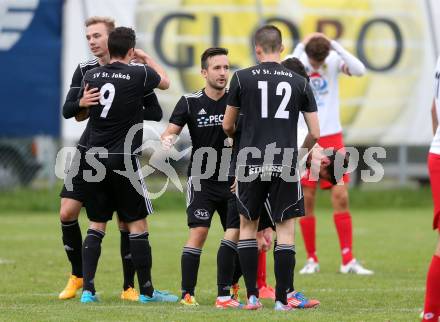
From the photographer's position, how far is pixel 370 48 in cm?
2053

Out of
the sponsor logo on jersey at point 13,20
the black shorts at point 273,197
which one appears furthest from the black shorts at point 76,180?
the sponsor logo on jersey at point 13,20

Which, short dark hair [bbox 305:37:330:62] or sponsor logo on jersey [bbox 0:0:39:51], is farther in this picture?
sponsor logo on jersey [bbox 0:0:39:51]

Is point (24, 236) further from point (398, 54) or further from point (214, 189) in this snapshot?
point (398, 54)

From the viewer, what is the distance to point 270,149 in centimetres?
788

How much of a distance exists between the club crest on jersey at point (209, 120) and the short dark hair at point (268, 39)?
791 millimetres

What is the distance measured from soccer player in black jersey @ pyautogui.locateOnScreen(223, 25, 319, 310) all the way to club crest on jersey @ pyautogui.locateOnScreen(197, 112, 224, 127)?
0.44 meters

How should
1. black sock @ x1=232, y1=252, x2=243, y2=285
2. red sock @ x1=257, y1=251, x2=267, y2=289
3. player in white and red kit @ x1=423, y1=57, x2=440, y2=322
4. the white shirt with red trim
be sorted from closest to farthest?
player in white and red kit @ x1=423, y1=57, x2=440, y2=322 → black sock @ x1=232, y1=252, x2=243, y2=285 → red sock @ x1=257, y1=251, x2=267, y2=289 → the white shirt with red trim

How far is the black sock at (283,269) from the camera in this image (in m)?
7.89

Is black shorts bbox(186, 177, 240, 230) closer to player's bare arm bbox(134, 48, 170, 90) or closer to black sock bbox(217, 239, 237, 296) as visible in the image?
black sock bbox(217, 239, 237, 296)

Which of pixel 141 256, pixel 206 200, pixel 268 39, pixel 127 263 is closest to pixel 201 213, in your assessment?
pixel 206 200

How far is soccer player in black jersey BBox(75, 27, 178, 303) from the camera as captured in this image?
831 centimetres

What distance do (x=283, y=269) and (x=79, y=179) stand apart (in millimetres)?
1869

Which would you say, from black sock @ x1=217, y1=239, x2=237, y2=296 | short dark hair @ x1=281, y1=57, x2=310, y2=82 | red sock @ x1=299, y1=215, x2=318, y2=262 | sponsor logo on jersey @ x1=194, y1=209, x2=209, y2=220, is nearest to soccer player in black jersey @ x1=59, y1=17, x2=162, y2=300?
sponsor logo on jersey @ x1=194, y1=209, x2=209, y2=220

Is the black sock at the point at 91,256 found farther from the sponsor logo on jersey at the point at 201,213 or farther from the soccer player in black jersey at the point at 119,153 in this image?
the sponsor logo on jersey at the point at 201,213
